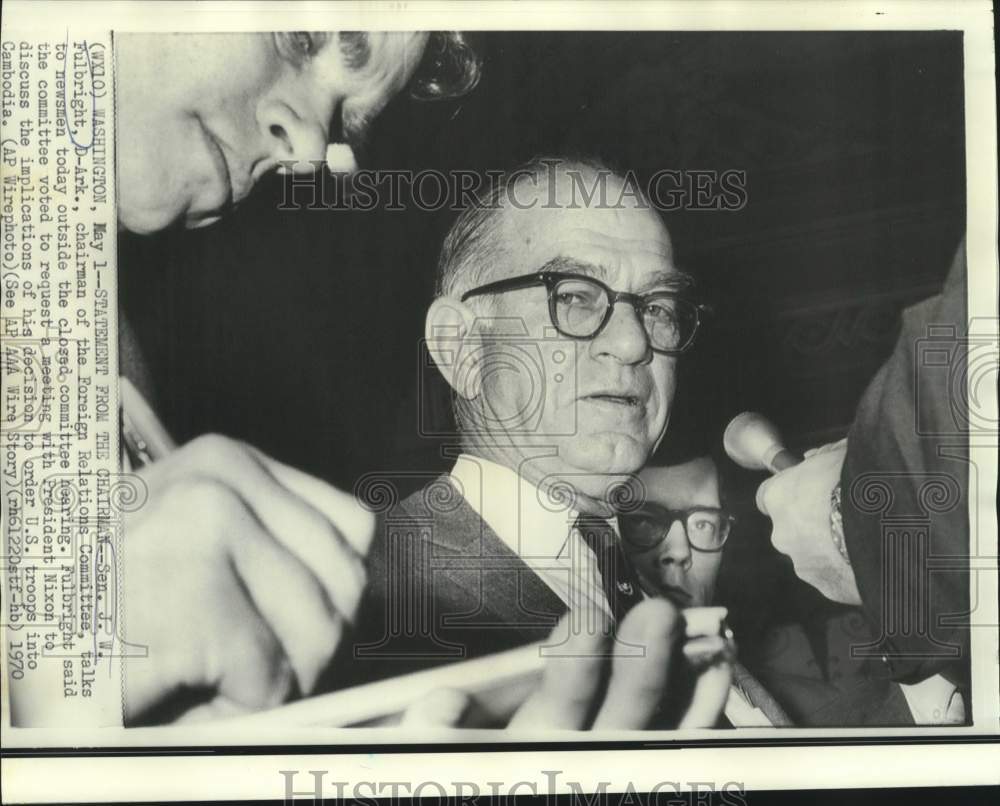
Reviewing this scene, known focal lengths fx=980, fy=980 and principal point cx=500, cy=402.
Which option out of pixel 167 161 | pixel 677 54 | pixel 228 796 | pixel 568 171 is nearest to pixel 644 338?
pixel 568 171

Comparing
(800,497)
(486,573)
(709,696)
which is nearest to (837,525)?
(800,497)

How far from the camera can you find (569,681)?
1.88 meters

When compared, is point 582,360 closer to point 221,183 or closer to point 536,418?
point 536,418

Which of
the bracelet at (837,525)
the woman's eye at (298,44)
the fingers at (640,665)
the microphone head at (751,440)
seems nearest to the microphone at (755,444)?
the microphone head at (751,440)

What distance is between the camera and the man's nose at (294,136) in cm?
186

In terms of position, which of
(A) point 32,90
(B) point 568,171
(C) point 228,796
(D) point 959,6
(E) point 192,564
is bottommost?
(C) point 228,796

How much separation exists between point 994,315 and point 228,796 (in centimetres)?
175

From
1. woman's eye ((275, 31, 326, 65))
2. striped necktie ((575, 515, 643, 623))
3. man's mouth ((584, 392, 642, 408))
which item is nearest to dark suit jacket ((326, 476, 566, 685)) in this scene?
striped necktie ((575, 515, 643, 623))

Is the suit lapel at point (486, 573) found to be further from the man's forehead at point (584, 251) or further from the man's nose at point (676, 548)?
the man's forehead at point (584, 251)

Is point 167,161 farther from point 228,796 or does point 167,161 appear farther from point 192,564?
point 228,796

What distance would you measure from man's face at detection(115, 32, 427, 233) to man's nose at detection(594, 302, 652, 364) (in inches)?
23.0

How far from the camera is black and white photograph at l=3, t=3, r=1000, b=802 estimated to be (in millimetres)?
1855

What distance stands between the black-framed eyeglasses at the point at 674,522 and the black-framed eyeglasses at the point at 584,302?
0.31 meters

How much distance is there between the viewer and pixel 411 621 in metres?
1.87
